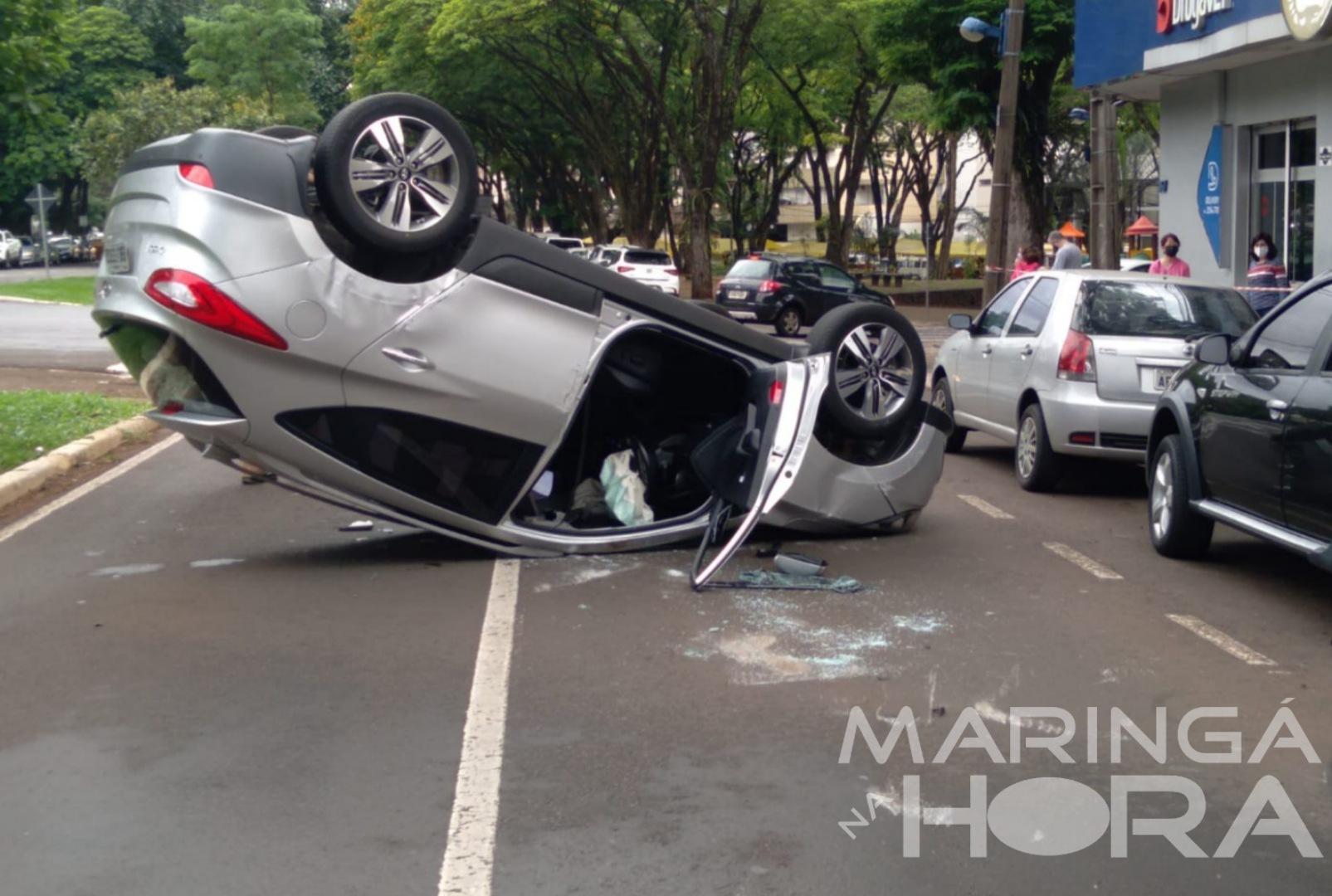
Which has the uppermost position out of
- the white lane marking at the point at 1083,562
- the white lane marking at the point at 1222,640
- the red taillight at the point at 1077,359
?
the red taillight at the point at 1077,359

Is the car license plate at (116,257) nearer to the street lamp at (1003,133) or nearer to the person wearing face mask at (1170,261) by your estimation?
the person wearing face mask at (1170,261)

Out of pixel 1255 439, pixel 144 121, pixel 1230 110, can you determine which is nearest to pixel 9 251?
pixel 144 121

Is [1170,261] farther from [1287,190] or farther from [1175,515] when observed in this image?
[1175,515]

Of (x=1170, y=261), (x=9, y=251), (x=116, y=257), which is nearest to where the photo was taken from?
(x=116, y=257)

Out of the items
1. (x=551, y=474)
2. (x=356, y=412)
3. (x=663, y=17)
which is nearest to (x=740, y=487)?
(x=551, y=474)

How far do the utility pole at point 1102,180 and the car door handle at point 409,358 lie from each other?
59.1ft

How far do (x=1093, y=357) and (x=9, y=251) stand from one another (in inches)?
2477

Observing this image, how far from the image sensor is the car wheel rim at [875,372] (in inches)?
340

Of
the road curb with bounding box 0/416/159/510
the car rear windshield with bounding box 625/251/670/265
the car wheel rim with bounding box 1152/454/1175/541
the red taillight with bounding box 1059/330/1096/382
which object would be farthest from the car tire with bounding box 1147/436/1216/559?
the car rear windshield with bounding box 625/251/670/265

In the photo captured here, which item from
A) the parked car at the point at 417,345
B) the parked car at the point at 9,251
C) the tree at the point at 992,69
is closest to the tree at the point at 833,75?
the tree at the point at 992,69

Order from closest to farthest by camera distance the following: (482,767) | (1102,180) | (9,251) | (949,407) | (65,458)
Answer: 1. (482,767)
2. (65,458)
3. (949,407)
4. (1102,180)
5. (9,251)

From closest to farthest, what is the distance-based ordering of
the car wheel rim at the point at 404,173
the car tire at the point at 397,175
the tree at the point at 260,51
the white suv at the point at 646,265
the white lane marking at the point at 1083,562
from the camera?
the car tire at the point at 397,175 < the car wheel rim at the point at 404,173 < the white lane marking at the point at 1083,562 < the white suv at the point at 646,265 < the tree at the point at 260,51

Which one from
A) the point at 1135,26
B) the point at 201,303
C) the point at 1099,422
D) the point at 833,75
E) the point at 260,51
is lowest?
the point at 1099,422

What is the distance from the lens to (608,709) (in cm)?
582
